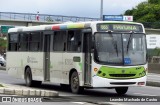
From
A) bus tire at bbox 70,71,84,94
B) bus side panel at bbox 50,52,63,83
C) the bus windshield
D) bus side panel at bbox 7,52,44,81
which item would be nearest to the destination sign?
the bus windshield

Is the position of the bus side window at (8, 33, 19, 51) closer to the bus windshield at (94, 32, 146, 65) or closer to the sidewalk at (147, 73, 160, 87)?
the sidewalk at (147, 73, 160, 87)

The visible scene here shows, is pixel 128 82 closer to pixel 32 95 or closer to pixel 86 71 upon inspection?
pixel 86 71

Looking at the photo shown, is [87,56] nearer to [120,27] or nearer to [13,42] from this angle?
[120,27]

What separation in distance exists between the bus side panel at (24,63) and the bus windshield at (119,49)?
15.7 ft

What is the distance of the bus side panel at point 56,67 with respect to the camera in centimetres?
2088

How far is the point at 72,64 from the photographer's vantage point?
19.8m

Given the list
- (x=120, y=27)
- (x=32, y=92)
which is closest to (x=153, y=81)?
(x=120, y=27)

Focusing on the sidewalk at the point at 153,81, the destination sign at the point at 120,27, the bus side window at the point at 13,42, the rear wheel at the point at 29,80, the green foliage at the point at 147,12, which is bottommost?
the sidewalk at the point at 153,81

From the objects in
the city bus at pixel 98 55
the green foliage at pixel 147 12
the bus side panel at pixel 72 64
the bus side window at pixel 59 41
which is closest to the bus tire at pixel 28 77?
the city bus at pixel 98 55

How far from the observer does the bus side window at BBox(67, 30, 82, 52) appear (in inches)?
758

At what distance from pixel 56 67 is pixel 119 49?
3.86m

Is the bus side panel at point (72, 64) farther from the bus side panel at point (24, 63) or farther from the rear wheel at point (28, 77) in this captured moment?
the rear wheel at point (28, 77)

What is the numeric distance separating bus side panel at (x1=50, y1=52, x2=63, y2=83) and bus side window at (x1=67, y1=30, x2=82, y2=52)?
1.03 metres

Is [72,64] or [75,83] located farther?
[72,64]
